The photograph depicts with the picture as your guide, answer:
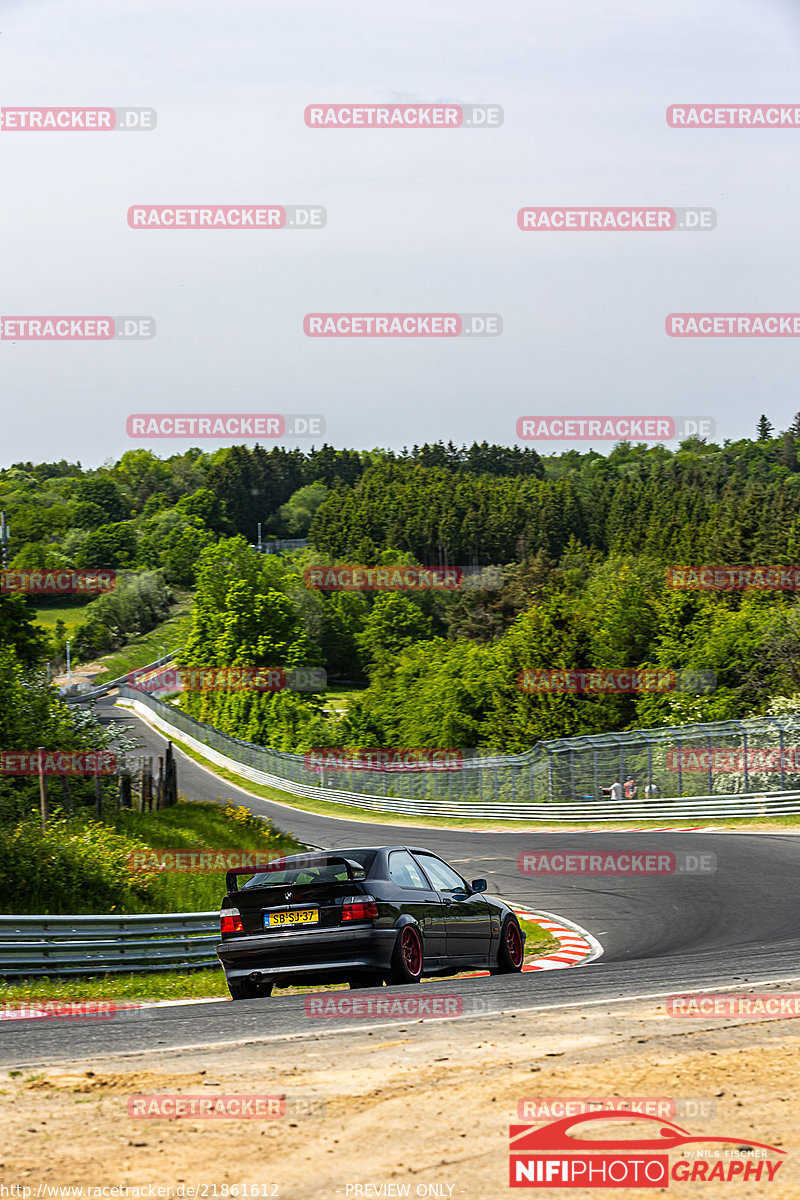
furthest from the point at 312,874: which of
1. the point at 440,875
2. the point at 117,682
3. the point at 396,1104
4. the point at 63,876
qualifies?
the point at 117,682

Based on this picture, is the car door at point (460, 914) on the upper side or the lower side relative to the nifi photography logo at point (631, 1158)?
lower

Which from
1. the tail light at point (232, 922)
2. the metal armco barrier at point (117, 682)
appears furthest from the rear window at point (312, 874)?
the metal armco barrier at point (117, 682)

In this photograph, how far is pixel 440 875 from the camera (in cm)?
1156

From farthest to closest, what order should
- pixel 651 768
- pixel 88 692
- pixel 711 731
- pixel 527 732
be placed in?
pixel 88 692 < pixel 527 732 < pixel 651 768 < pixel 711 731

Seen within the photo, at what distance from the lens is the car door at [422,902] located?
35.0 feet

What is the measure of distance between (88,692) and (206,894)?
90.3m

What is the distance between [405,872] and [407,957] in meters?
0.82

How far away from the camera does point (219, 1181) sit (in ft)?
15.6

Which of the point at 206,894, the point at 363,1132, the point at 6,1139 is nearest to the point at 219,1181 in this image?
the point at 363,1132

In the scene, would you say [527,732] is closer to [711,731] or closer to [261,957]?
[711,731]

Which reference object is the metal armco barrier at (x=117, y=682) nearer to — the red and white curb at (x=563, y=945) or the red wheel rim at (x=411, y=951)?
the red and white curb at (x=563, y=945)

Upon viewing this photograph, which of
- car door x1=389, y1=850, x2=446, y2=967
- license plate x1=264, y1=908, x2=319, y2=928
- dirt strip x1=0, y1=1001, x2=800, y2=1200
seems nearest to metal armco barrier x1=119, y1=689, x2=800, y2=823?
car door x1=389, y1=850, x2=446, y2=967

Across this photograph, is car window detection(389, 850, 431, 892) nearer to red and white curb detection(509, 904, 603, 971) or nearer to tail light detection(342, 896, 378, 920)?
tail light detection(342, 896, 378, 920)

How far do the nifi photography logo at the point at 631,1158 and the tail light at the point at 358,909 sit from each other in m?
4.74
